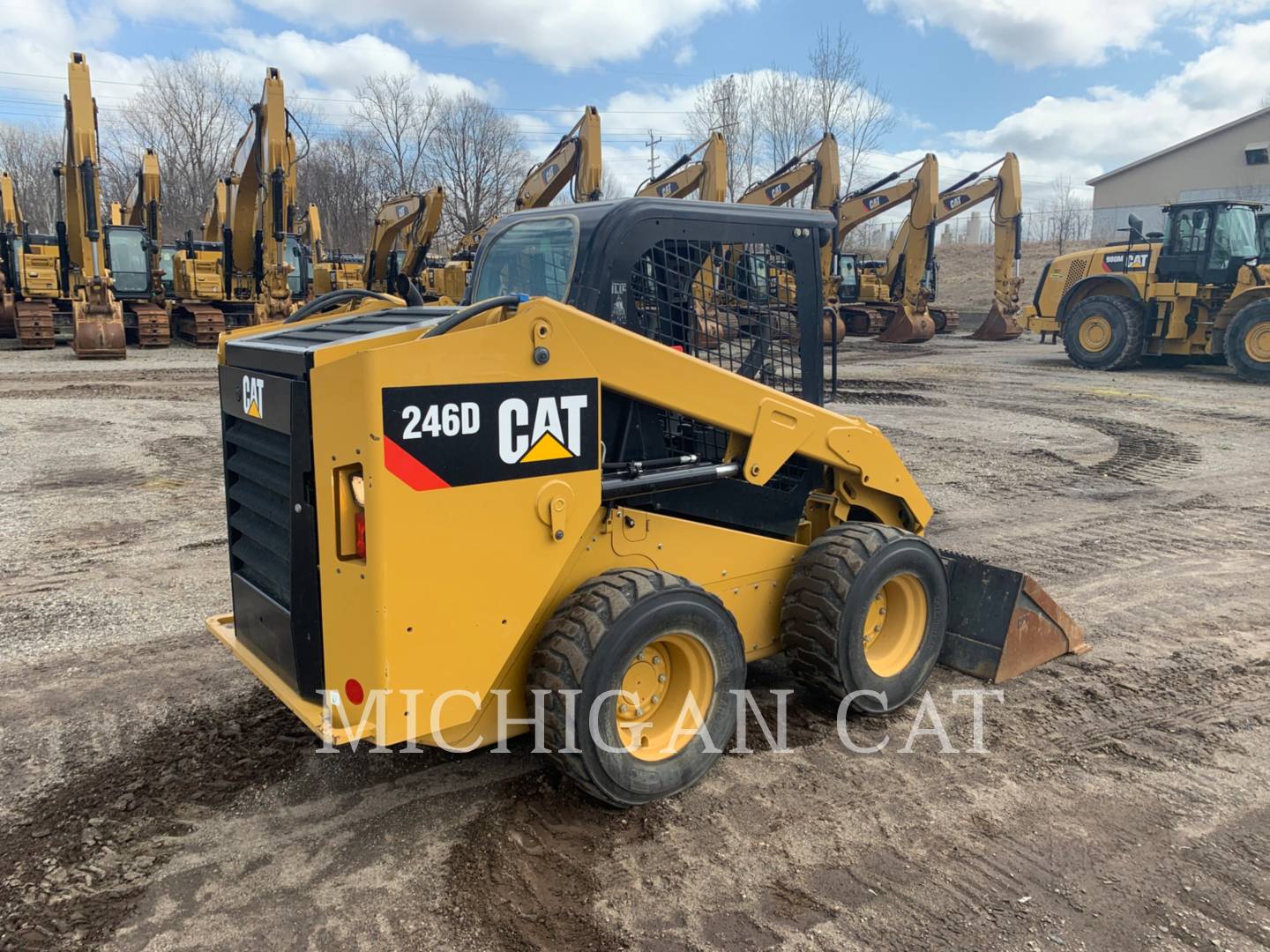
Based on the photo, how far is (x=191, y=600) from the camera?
5.36 metres

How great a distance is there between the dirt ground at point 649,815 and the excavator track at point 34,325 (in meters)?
16.7

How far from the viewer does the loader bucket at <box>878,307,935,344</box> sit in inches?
943

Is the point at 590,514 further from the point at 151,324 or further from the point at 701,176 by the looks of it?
the point at 151,324

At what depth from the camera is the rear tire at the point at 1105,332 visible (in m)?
16.7

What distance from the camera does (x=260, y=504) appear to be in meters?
3.27

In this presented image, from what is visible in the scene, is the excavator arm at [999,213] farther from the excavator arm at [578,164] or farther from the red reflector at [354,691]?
the red reflector at [354,691]

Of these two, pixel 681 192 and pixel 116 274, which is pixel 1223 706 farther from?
pixel 116 274

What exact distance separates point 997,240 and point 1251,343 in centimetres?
855

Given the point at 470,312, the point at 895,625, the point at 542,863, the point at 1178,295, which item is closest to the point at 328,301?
the point at 470,312

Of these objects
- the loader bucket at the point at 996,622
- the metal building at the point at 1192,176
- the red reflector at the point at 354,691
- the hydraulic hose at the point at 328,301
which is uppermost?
the metal building at the point at 1192,176

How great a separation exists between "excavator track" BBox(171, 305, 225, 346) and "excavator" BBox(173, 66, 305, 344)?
0.07 ft

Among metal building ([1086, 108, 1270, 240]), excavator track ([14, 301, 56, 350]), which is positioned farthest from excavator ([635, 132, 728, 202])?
metal building ([1086, 108, 1270, 240])

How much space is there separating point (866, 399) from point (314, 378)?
12035 mm

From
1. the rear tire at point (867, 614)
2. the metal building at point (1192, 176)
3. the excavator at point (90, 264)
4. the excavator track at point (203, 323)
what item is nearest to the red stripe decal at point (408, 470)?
the rear tire at point (867, 614)
